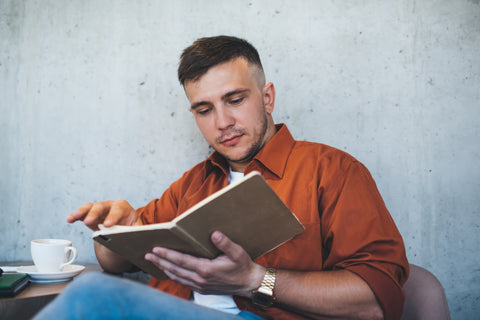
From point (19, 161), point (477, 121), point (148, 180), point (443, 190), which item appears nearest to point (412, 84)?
point (477, 121)

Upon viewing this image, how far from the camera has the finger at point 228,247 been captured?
0.74m

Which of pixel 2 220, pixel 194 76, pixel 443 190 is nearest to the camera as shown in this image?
pixel 194 76

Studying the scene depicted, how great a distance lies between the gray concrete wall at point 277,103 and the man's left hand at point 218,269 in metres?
0.75

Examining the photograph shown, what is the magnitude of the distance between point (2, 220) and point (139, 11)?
3.78 ft

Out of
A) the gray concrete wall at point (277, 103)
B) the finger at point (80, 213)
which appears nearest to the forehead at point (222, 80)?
the gray concrete wall at point (277, 103)

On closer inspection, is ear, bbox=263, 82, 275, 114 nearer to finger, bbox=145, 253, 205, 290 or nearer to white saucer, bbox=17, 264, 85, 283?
finger, bbox=145, 253, 205, 290

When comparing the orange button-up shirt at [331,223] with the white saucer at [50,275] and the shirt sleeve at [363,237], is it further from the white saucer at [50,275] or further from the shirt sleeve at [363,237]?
the white saucer at [50,275]

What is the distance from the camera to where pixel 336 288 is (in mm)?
815

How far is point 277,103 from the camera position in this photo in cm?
153

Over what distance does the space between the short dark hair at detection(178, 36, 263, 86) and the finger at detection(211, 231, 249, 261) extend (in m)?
0.63

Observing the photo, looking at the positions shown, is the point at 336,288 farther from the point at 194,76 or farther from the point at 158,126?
the point at 158,126

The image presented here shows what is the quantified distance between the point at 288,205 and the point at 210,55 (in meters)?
0.58

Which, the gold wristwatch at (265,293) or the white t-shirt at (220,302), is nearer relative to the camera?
the gold wristwatch at (265,293)

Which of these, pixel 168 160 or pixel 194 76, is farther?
pixel 168 160
